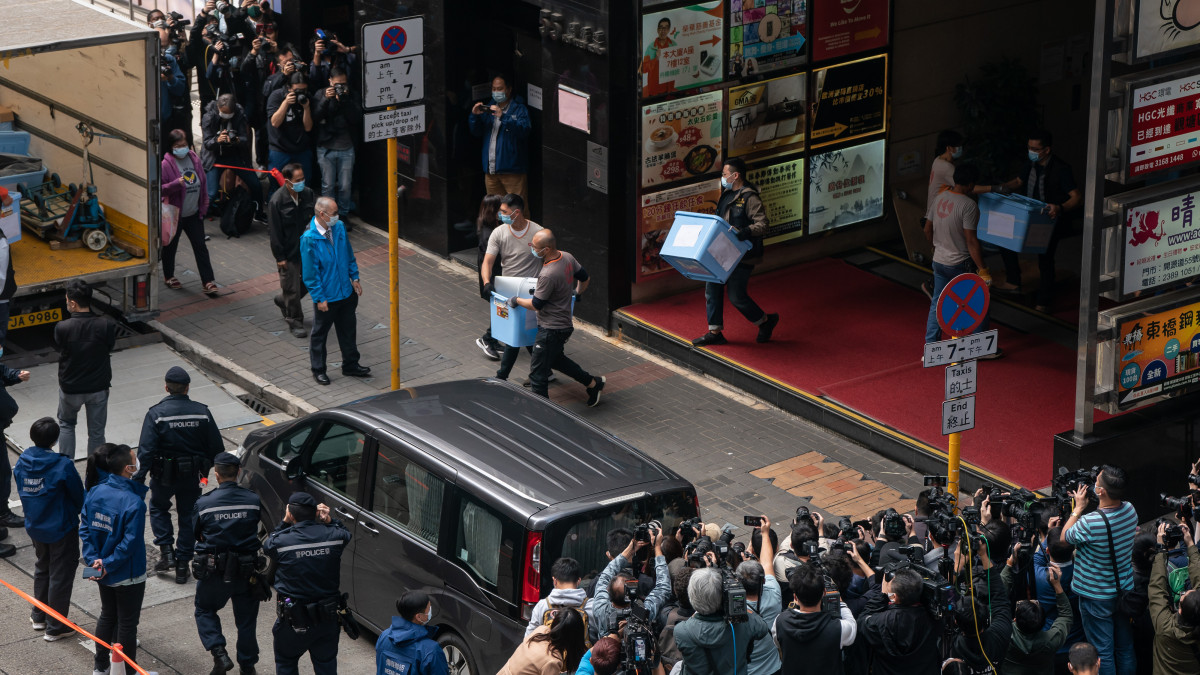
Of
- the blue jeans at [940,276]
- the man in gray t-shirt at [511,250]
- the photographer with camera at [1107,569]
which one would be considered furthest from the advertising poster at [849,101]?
the photographer with camera at [1107,569]

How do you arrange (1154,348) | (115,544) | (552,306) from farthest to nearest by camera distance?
(552,306), (1154,348), (115,544)

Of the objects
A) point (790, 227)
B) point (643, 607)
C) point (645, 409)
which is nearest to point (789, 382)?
point (645, 409)

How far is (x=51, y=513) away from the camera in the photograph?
10.6 metres

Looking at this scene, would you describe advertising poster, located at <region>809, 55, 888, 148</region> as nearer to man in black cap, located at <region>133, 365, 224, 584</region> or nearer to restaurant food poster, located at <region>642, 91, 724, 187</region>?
restaurant food poster, located at <region>642, 91, 724, 187</region>

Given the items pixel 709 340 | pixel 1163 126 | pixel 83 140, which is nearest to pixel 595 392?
pixel 709 340

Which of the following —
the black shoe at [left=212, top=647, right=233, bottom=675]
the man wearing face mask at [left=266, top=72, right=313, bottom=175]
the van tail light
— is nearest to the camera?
the van tail light

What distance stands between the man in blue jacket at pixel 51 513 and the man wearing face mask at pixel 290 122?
25.2 feet

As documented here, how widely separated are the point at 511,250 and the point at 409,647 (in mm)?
6563

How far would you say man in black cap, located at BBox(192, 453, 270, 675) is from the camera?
984 centimetres

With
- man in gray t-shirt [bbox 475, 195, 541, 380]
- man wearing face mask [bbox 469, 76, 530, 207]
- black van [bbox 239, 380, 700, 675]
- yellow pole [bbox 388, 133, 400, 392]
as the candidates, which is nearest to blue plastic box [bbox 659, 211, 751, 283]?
man in gray t-shirt [bbox 475, 195, 541, 380]

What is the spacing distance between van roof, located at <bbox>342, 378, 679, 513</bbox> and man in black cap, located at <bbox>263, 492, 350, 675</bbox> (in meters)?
0.88

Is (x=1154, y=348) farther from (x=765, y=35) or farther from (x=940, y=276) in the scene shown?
(x=765, y=35)

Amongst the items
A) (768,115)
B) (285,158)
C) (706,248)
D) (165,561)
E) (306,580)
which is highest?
(768,115)

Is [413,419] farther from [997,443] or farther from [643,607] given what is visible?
[997,443]
